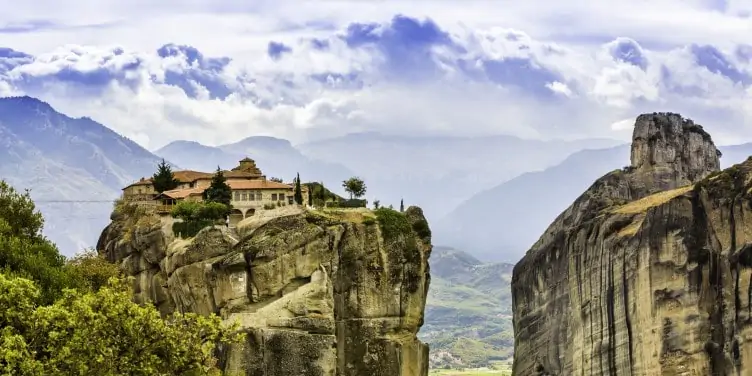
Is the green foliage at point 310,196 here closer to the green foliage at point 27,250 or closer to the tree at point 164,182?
the tree at point 164,182

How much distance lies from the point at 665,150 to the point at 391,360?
174 ft

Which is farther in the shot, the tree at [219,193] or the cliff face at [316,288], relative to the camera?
the tree at [219,193]

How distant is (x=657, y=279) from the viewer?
350 ft

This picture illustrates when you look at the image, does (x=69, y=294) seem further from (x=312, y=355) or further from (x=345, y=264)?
(x=345, y=264)

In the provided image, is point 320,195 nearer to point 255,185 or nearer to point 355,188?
point 355,188

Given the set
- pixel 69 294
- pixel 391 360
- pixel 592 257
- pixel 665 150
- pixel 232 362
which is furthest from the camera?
pixel 665 150

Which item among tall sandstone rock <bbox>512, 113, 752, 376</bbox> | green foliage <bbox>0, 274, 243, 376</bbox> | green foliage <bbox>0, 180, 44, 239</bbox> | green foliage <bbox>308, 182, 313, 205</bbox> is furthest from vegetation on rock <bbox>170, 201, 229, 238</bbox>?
green foliage <bbox>0, 274, 243, 376</bbox>

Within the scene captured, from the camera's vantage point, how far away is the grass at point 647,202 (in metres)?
119

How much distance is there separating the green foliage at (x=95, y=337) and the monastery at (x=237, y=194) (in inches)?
2318

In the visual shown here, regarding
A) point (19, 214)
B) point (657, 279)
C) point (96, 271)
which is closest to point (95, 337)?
point (19, 214)

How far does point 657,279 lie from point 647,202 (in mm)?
18923

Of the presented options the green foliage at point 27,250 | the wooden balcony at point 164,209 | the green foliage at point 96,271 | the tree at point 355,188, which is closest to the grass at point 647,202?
the tree at point 355,188

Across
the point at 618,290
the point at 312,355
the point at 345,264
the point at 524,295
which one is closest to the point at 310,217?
the point at 345,264

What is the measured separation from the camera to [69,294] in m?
61.5
